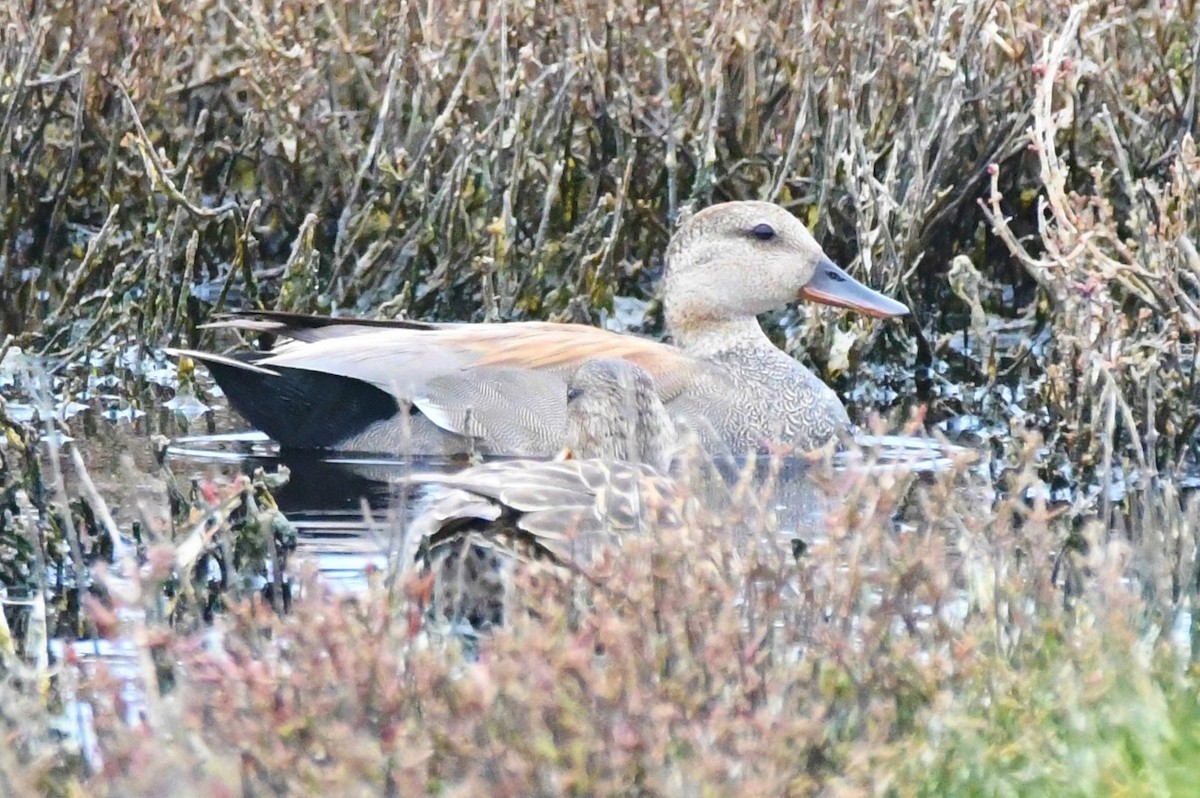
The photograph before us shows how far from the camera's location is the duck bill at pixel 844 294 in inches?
257

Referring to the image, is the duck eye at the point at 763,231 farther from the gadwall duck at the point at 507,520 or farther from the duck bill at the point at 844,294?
the gadwall duck at the point at 507,520

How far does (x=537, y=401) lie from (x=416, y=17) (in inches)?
65.0

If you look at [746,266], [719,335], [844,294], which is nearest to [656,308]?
[719,335]

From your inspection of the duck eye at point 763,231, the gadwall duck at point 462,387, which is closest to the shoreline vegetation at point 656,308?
the duck eye at point 763,231

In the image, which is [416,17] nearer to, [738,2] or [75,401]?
[738,2]

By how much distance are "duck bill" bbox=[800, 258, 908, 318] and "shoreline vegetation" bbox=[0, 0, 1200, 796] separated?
156mm

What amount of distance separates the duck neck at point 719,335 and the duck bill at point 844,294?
0.19 m

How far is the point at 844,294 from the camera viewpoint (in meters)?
6.59

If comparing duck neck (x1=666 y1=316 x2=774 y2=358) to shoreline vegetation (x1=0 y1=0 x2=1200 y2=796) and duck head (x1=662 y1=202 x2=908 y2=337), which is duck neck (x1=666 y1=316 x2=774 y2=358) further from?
shoreline vegetation (x1=0 y1=0 x2=1200 y2=796)

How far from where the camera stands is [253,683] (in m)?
2.67

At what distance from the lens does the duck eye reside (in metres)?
6.71

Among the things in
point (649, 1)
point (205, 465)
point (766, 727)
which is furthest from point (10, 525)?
point (649, 1)

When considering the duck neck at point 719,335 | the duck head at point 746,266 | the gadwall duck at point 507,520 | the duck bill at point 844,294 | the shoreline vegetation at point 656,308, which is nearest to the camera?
the shoreline vegetation at point 656,308

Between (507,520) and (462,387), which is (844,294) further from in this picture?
(507,520)
